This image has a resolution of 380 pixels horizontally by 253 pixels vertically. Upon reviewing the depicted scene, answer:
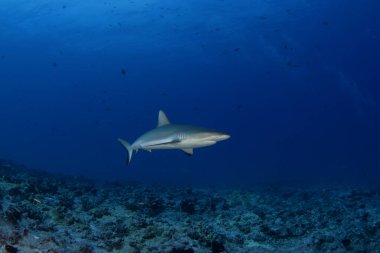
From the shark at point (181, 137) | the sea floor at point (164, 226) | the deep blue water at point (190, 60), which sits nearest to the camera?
the sea floor at point (164, 226)

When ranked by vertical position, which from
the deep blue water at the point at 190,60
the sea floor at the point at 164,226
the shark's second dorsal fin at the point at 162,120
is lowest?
the sea floor at the point at 164,226

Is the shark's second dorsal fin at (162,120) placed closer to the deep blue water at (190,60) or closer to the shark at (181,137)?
the shark at (181,137)

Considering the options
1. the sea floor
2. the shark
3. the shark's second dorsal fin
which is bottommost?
the sea floor

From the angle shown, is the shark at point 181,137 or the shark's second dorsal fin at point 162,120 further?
the shark's second dorsal fin at point 162,120

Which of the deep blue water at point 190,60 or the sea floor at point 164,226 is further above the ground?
the deep blue water at point 190,60

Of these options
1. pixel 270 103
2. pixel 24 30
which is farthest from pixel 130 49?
pixel 270 103

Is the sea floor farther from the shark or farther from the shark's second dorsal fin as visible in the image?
the shark's second dorsal fin

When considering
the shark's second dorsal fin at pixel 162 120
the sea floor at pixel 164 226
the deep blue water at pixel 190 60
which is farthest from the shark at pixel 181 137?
the deep blue water at pixel 190 60

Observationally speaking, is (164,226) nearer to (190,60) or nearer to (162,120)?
(162,120)

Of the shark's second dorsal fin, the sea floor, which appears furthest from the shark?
the sea floor

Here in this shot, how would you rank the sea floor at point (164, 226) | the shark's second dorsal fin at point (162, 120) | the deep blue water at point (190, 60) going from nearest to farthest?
1. the sea floor at point (164, 226)
2. the shark's second dorsal fin at point (162, 120)
3. the deep blue water at point (190, 60)

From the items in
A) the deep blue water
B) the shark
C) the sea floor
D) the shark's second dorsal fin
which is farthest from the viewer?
the deep blue water

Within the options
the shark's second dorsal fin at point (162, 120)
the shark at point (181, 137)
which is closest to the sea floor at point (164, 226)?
the shark at point (181, 137)

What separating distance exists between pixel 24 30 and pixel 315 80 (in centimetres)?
10585
